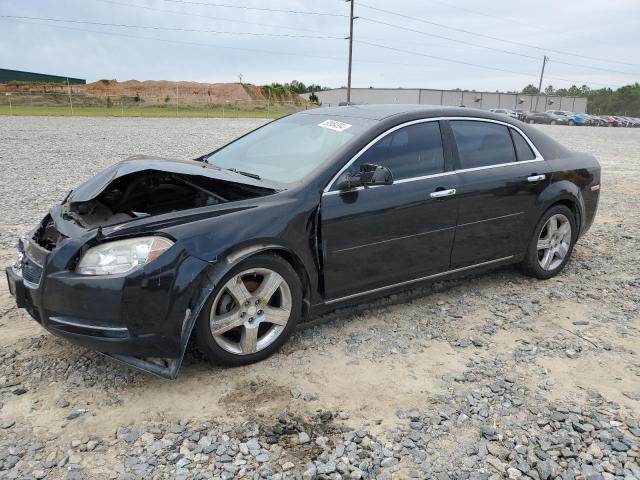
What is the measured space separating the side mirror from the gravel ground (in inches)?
43.3

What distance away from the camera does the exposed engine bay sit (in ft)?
10.8

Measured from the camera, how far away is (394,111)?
413 centimetres

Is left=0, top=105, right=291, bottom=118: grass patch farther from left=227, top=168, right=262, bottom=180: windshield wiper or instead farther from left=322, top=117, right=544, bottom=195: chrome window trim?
left=227, top=168, right=262, bottom=180: windshield wiper

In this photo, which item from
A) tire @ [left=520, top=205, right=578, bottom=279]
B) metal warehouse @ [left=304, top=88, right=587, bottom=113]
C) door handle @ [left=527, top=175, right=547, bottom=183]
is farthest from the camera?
metal warehouse @ [left=304, top=88, right=587, bottom=113]

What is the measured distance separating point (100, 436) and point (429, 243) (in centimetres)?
256

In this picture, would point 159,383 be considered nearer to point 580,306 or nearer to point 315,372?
point 315,372

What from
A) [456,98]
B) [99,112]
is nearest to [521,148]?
[99,112]

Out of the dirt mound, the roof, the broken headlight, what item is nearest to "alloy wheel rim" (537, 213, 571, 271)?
the roof

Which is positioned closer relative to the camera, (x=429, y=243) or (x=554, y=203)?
(x=429, y=243)

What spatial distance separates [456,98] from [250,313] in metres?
74.0

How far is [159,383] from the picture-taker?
3.16m

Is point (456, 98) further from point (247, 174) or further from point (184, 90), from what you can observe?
point (247, 174)

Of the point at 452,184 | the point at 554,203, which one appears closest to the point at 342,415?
the point at 452,184

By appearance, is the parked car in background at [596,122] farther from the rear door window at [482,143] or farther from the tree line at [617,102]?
the rear door window at [482,143]
